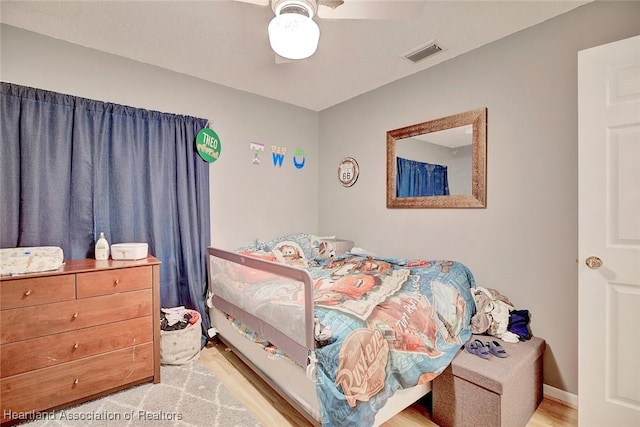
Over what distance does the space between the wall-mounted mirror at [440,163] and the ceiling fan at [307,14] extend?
1.19 meters

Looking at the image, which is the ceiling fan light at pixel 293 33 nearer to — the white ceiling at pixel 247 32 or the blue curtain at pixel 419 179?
the white ceiling at pixel 247 32

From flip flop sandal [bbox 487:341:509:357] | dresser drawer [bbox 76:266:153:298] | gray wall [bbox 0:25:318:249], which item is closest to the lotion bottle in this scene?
dresser drawer [bbox 76:266:153:298]

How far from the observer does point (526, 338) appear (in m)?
1.99

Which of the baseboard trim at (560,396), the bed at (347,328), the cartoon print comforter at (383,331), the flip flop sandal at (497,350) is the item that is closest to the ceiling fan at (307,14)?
the bed at (347,328)

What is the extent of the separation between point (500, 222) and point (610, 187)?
712 millimetres

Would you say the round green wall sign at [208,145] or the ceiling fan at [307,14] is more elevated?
the ceiling fan at [307,14]

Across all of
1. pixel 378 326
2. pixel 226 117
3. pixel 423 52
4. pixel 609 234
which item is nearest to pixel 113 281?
pixel 378 326

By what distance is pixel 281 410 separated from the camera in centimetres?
183

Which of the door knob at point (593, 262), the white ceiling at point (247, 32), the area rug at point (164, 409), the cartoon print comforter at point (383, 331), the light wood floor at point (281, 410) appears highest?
the white ceiling at point (247, 32)

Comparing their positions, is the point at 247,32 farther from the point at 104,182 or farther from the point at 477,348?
the point at 477,348

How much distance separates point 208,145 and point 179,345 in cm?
171

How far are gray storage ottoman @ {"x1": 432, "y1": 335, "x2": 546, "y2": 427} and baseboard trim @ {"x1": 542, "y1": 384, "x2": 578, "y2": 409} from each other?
170 mm

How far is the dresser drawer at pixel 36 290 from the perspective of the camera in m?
1.63

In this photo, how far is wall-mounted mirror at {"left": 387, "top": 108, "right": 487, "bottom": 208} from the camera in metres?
2.34
